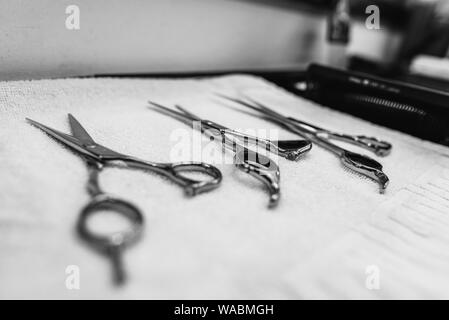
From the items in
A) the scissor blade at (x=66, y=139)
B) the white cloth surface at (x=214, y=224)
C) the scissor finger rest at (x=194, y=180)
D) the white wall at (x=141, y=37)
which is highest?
the white wall at (x=141, y=37)

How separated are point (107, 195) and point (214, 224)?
0.09 metres

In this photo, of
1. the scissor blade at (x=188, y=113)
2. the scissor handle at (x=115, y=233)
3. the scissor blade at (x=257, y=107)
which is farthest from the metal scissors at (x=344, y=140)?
the scissor handle at (x=115, y=233)

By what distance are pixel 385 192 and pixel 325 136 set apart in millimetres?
149

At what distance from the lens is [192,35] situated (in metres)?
0.71

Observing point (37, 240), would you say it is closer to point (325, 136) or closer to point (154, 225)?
point (154, 225)

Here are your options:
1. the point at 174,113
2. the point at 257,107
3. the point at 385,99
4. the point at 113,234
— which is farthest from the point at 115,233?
the point at 385,99

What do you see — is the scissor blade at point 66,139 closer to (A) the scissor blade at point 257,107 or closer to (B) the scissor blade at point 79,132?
(B) the scissor blade at point 79,132

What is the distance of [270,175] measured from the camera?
0.34m

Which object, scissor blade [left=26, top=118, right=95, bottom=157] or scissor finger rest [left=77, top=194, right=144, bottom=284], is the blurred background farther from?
scissor finger rest [left=77, top=194, right=144, bottom=284]

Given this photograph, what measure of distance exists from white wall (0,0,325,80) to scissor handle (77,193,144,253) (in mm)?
358

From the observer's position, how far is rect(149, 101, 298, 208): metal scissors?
33 centimetres

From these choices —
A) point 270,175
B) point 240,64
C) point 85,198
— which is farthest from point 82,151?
point 240,64

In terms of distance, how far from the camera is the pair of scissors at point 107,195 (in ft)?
0.74

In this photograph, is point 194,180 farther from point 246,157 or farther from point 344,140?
point 344,140
